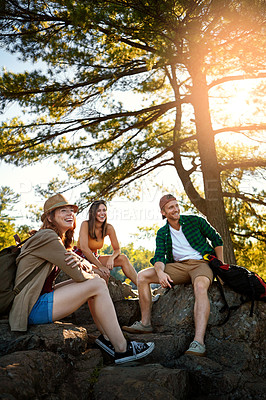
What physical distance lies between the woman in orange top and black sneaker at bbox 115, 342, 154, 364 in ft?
5.06

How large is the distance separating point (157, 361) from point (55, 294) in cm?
134

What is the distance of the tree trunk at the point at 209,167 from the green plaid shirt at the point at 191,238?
10.9ft

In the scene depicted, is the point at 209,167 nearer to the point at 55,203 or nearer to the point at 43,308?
the point at 55,203

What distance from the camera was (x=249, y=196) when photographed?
952 centimetres

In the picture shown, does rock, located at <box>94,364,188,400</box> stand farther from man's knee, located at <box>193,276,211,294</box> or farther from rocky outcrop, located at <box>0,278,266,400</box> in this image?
man's knee, located at <box>193,276,211,294</box>

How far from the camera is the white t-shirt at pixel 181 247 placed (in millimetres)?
4105

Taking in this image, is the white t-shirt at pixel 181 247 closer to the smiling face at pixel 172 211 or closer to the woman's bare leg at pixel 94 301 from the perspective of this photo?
the smiling face at pixel 172 211

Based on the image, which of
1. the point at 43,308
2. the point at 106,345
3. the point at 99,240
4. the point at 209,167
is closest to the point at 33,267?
the point at 43,308

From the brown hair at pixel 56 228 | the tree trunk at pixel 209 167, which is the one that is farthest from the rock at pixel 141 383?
the tree trunk at pixel 209 167

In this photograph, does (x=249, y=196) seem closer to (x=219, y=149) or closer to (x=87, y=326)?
(x=219, y=149)

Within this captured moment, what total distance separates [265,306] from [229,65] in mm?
5614

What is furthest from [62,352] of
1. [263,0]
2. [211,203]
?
[263,0]

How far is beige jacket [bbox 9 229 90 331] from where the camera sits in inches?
113

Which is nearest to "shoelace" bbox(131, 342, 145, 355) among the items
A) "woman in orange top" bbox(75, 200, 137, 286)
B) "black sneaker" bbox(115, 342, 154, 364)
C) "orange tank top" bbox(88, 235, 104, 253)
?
"black sneaker" bbox(115, 342, 154, 364)
